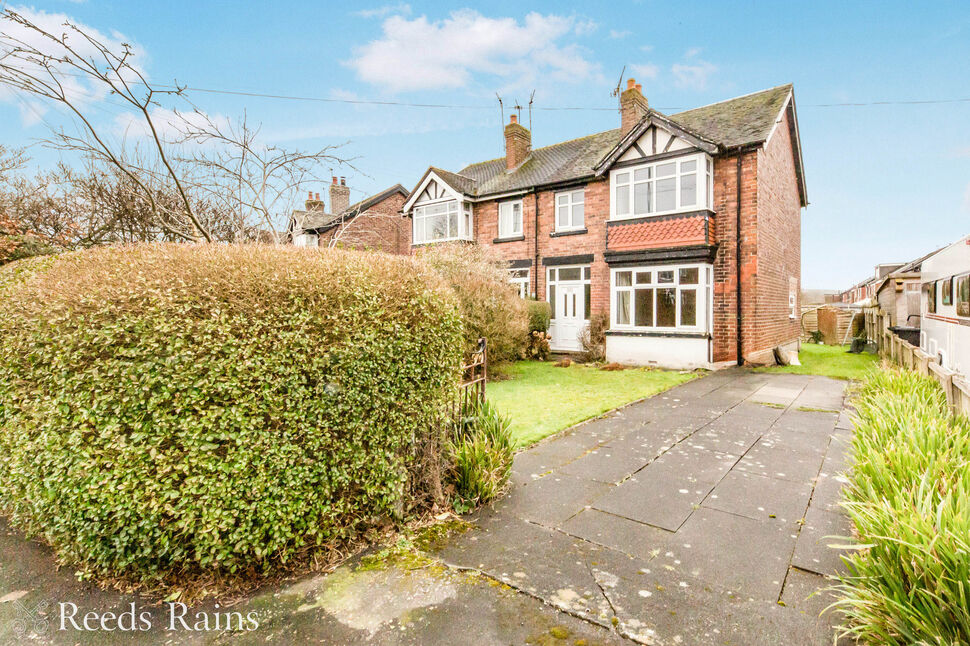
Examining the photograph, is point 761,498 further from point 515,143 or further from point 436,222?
point 515,143

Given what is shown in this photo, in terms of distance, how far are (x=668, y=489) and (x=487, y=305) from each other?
7.08 meters

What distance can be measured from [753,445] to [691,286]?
25.8ft

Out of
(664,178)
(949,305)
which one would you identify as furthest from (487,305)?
(949,305)

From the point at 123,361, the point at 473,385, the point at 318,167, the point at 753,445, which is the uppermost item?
the point at 318,167

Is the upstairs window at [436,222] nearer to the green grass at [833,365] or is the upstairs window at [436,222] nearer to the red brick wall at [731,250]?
the red brick wall at [731,250]

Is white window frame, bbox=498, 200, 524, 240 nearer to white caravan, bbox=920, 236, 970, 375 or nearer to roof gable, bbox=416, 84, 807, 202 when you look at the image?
roof gable, bbox=416, 84, 807, 202

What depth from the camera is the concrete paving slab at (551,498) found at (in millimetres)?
3648

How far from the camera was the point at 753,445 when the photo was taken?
543 centimetres

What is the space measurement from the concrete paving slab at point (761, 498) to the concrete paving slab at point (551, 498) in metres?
0.99

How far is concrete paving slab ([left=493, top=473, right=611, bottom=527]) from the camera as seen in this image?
3648 millimetres

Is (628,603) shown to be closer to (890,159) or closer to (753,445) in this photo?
(753,445)

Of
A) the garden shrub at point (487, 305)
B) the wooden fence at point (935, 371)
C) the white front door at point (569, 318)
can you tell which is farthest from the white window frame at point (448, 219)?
the wooden fence at point (935, 371)

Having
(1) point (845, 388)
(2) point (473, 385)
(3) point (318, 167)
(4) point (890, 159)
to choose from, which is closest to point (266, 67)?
(3) point (318, 167)

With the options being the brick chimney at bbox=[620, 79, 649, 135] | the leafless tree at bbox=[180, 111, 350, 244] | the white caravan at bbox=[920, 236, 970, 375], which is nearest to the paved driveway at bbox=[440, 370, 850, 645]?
the white caravan at bbox=[920, 236, 970, 375]
